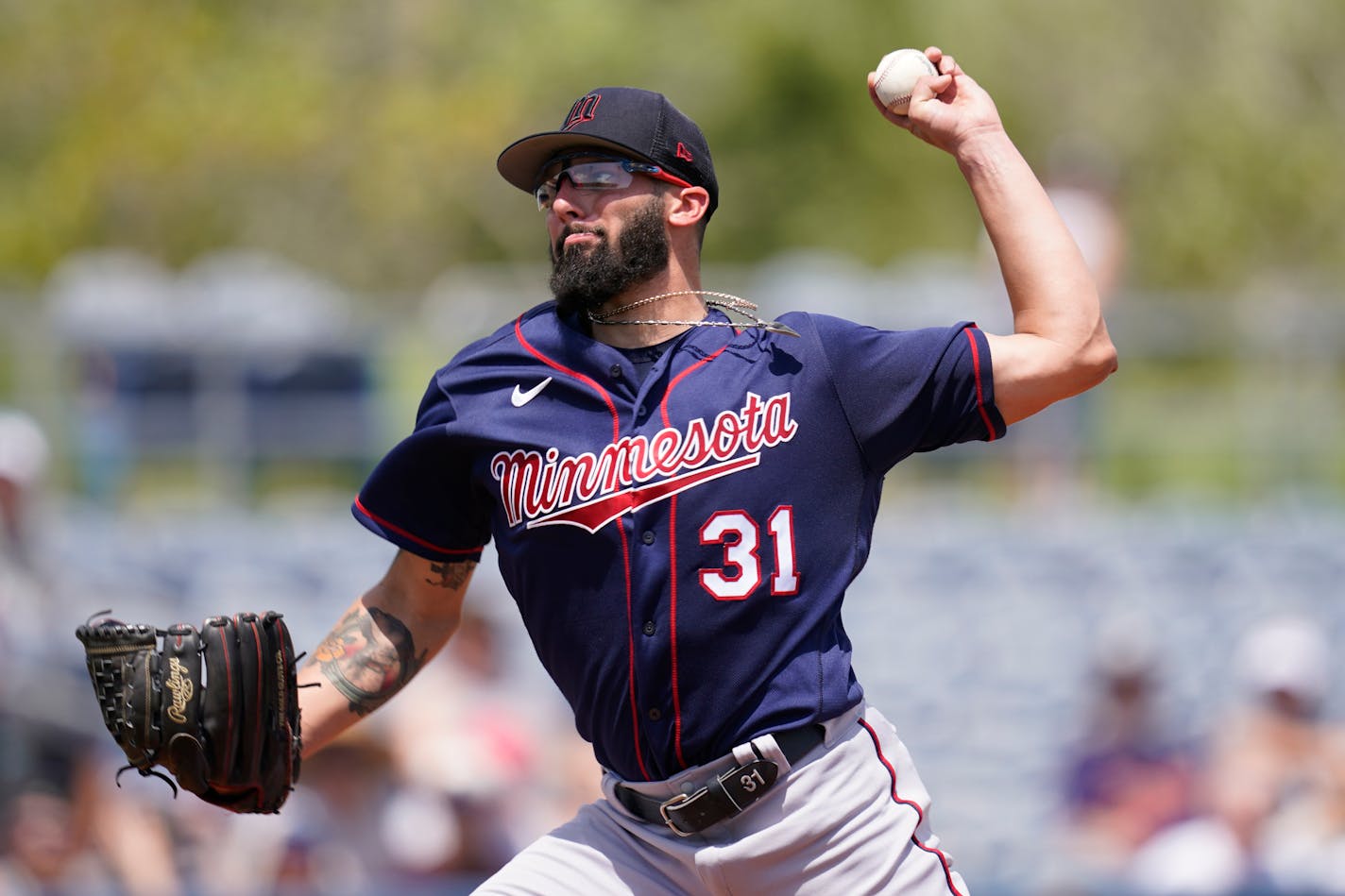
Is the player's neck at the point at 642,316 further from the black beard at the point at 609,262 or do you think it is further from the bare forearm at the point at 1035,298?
the bare forearm at the point at 1035,298

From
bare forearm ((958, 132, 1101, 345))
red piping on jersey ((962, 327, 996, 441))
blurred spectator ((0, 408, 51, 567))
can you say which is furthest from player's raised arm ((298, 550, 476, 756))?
blurred spectator ((0, 408, 51, 567))

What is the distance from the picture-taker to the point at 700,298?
3354 millimetres

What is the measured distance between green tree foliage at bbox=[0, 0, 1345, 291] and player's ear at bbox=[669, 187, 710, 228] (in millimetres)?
13686

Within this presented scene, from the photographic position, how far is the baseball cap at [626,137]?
3.19 metres

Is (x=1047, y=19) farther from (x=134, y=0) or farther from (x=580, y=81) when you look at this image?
(x=134, y=0)

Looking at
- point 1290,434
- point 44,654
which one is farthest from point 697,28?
point 44,654

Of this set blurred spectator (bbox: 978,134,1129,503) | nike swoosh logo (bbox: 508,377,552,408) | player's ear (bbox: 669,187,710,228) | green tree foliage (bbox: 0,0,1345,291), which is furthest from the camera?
green tree foliage (bbox: 0,0,1345,291)

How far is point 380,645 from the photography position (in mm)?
3418

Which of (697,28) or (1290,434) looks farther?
(697,28)

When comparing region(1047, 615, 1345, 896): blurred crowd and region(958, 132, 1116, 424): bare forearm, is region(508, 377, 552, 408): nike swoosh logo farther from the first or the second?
region(1047, 615, 1345, 896): blurred crowd

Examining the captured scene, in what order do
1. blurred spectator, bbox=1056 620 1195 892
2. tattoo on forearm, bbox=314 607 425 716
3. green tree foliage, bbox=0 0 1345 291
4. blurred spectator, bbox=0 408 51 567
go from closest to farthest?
1. tattoo on forearm, bbox=314 607 425 716
2. blurred spectator, bbox=1056 620 1195 892
3. blurred spectator, bbox=0 408 51 567
4. green tree foliage, bbox=0 0 1345 291

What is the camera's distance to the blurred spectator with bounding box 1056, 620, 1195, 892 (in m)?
6.86

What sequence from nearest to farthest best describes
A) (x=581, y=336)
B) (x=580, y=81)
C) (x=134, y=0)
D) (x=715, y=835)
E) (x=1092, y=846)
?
(x=715, y=835)
(x=581, y=336)
(x=1092, y=846)
(x=134, y=0)
(x=580, y=81)

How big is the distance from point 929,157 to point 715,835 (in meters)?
18.6
